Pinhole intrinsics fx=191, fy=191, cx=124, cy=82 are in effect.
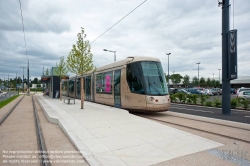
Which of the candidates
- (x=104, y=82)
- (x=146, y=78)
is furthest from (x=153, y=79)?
(x=104, y=82)

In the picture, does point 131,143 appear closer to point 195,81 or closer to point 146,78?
point 146,78

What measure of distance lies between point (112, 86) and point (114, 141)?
747cm

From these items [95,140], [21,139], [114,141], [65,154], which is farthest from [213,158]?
[21,139]

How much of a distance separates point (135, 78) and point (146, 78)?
2.15 feet

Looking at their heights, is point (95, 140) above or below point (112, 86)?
below

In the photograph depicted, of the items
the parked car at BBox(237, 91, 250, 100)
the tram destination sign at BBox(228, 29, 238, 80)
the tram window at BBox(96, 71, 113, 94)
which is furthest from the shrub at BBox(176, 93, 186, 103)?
the tram window at BBox(96, 71, 113, 94)

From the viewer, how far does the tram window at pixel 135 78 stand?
10445 millimetres

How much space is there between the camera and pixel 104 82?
14.4 metres

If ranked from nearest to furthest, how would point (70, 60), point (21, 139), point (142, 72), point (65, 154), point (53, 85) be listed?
1. point (65, 154)
2. point (21, 139)
3. point (142, 72)
4. point (70, 60)
5. point (53, 85)

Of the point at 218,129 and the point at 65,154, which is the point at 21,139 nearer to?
the point at 65,154

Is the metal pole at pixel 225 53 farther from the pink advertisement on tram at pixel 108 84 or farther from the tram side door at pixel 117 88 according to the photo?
the pink advertisement on tram at pixel 108 84

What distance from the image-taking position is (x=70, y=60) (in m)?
13.0

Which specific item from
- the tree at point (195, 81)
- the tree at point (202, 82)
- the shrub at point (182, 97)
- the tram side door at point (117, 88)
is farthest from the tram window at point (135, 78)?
the tree at point (195, 81)

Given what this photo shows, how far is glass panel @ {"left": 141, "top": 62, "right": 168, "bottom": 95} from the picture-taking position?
33.8 feet
